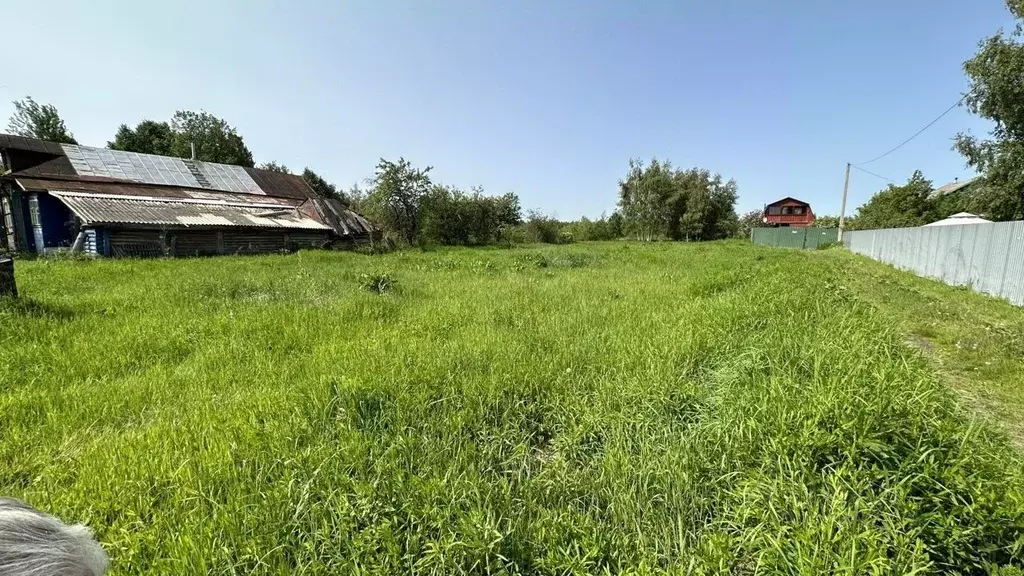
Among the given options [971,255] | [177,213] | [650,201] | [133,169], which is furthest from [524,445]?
[650,201]

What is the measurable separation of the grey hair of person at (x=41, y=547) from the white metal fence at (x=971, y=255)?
44.3 feet

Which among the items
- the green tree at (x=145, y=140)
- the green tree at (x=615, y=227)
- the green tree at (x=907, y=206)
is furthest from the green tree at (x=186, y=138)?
the green tree at (x=907, y=206)

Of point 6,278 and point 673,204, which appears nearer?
point 6,278

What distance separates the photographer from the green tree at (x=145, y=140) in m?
40.6

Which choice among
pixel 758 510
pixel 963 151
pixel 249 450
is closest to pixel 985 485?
pixel 758 510

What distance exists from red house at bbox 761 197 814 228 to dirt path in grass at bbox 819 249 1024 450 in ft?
170

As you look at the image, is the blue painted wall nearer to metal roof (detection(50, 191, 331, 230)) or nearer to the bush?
metal roof (detection(50, 191, 331, 230))

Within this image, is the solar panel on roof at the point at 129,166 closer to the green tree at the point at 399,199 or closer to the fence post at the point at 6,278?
the green tree at the point at 399,199

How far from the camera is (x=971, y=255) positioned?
1025 cm

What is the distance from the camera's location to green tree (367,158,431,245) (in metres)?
27.9

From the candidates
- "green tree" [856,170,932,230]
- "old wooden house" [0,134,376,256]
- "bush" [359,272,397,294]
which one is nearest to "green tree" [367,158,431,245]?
"old wooden house" [0,134,376,256]

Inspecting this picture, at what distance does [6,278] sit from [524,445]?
336 inches

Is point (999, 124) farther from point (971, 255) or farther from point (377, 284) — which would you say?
point (377, 284)

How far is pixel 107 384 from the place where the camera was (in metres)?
3.57
